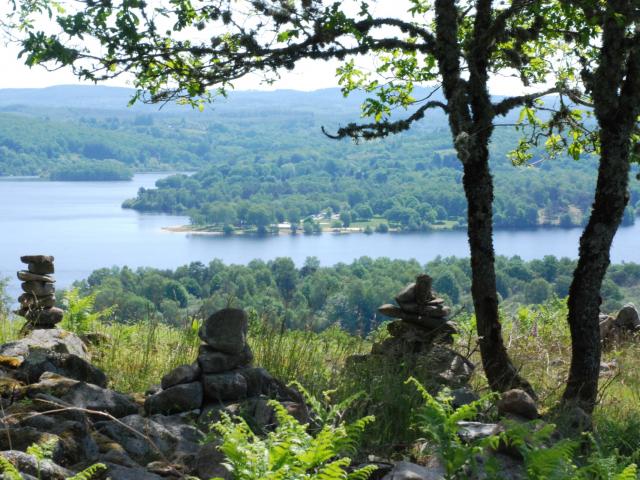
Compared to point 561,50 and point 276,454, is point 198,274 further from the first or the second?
point 276,454

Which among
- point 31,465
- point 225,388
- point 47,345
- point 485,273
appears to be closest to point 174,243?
point 485,273

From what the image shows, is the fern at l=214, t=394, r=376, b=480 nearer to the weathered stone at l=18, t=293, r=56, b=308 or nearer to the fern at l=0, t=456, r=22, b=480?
the fern at l=0, t=456, r=22, b=480

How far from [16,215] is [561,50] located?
13133 centimetres

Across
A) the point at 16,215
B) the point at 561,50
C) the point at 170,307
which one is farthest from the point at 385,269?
the point at 16,215

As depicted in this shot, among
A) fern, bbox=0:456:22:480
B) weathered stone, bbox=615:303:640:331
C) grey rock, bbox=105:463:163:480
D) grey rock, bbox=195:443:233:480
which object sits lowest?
weathered stone, bbox=615:303:640:331

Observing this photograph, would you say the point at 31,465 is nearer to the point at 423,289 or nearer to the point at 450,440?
the point at 450,440

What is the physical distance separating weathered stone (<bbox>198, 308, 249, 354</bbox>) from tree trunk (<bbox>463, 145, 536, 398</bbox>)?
256 centimetres

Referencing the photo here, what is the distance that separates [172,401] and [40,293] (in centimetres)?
365

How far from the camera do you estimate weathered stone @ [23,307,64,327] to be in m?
9.13

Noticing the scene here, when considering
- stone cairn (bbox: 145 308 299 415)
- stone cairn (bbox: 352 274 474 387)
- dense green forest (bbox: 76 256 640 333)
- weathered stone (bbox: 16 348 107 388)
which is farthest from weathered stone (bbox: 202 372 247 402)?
dense green forest (bbox: 76 256 640 333)

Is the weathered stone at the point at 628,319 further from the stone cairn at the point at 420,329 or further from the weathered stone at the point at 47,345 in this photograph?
the weathered stone at the point at 47,345

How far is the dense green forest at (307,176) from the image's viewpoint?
384 feet

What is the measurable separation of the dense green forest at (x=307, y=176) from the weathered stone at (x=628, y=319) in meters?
70.5

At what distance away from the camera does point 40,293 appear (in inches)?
372
